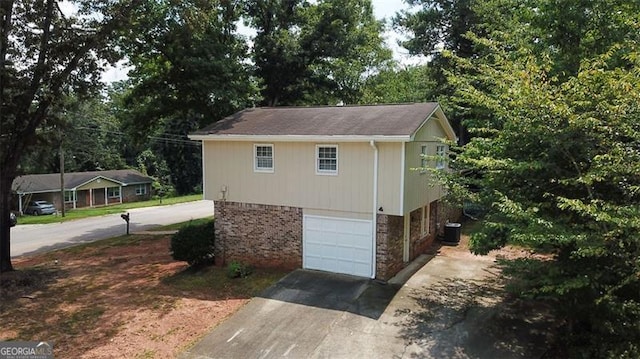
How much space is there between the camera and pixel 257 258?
14109mm

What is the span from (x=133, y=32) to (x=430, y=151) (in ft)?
37.6

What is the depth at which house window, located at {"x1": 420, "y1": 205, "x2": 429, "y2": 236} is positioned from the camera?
52.0 feet

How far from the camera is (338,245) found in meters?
12.9

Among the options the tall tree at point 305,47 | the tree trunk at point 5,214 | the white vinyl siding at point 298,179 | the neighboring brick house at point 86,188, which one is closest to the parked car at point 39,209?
the neighboring brick house at point 86,188

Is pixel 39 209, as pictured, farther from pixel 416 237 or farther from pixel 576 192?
pixel 576 192

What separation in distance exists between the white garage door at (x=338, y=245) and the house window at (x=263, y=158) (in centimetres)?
207

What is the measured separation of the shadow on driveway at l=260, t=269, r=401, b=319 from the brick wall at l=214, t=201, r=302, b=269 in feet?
2.97

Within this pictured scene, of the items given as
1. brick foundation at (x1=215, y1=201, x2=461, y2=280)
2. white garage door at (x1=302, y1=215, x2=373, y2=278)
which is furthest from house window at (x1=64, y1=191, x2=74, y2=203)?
white garage door at (x1=302, y1=215, x2=373, y2=278)

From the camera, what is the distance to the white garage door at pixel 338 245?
1250 centimetres

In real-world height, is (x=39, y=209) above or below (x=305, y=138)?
below

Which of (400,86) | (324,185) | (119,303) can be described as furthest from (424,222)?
(400,86)

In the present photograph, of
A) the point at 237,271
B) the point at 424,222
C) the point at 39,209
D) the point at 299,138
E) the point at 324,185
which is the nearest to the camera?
the point at 299,138

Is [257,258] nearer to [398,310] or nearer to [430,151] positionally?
[398,310]

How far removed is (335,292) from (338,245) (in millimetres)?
1686
